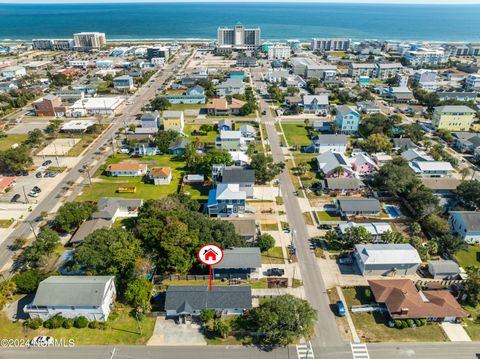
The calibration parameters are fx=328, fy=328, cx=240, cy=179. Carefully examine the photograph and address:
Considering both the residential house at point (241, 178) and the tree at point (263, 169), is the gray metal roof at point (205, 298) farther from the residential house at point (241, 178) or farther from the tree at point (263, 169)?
the tree at point (263, 169)

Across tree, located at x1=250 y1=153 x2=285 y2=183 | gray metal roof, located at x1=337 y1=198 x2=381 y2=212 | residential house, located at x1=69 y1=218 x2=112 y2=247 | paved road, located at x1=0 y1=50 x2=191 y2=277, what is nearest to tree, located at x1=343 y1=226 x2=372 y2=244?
gray metal roof, located at x1=337 y1=198 x2=381 y2=212

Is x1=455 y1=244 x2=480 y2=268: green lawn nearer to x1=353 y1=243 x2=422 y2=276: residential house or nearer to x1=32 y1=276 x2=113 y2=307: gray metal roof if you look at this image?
x1=353 y1=243 x2=422 y2=276: residential house

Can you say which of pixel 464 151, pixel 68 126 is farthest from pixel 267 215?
pixel 68 126

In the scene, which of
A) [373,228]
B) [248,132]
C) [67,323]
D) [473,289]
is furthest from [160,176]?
[473,289]

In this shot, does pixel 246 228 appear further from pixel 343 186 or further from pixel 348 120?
pixel 348 120

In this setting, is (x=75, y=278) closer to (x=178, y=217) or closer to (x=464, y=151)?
(x=178, y=217)

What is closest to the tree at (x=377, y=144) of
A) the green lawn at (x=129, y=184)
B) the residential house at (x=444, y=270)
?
the residential house at (x=444, y=270)
